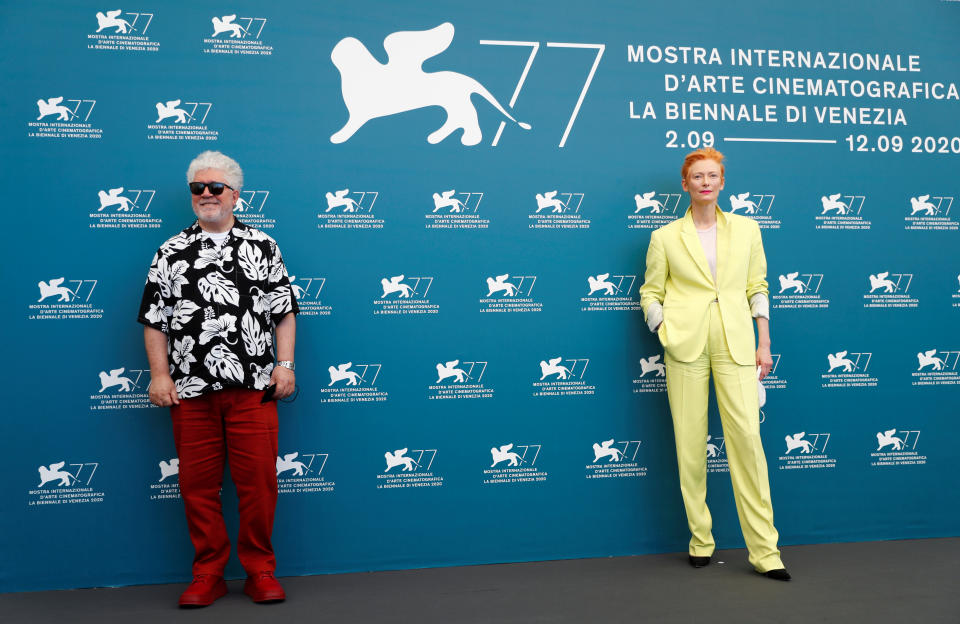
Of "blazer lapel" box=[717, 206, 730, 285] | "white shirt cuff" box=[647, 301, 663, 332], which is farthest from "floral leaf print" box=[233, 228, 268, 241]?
"blazer lapel" box=[717, 206, 730, 285]

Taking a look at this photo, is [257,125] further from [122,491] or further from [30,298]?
[122,491]

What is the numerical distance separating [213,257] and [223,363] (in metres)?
0.43

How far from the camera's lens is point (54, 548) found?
115 inches

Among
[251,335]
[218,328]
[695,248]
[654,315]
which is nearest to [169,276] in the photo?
[218,328]

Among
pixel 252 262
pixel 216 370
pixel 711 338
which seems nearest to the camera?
pixel 216 370

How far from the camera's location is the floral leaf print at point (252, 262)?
2670mm

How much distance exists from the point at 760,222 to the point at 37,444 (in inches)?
141

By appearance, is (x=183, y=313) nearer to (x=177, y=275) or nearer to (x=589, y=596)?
(x=177, y=275)

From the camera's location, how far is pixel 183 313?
8.57 ft

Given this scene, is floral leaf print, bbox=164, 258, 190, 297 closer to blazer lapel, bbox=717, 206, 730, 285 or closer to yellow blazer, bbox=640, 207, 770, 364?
yellow blazer, bbox=640, 207, 770, 364

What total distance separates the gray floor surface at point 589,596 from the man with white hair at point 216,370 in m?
0.22

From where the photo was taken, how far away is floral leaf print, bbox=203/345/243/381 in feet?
8.49

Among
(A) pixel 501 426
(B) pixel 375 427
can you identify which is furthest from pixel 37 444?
(A) pixel 501 426

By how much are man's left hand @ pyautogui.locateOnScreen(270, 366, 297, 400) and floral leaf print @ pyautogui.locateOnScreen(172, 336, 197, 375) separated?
31 centimetres
